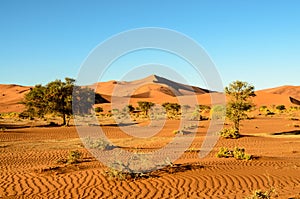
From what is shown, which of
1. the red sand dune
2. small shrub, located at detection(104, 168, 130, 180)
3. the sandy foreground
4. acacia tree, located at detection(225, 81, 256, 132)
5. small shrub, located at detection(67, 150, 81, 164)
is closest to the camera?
the sandy foreground

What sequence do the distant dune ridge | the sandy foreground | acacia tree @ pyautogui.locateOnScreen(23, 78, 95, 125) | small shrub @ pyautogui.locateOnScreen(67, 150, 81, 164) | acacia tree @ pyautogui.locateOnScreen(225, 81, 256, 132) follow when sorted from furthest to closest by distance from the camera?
the distant dune ridge
acacia tree @ pyautogui.locateOnScreen(23, 78, 95, 125)
acacia tree @ pyautogui.locateOnScreen(225, 81, 256, 132)
small shrub @ pyautogui.locateOnScreen(67, 150, 81, 164)
the sandy foreground

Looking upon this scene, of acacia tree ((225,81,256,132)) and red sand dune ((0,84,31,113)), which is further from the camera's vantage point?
red sand dune ((0,84,31,113))

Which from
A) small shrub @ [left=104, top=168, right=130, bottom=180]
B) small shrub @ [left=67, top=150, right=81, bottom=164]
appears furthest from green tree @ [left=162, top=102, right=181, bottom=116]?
small shrub @ [left=104, top=168, right=130, bottom=180]

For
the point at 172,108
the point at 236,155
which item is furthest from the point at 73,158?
the point at 172,108

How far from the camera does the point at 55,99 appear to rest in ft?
112

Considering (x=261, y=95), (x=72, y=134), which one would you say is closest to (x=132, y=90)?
(x=261, y=95)

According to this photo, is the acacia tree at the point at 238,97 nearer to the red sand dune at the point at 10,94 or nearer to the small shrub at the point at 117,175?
the small shrub at the point at 117,175

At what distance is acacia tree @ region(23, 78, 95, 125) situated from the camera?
112 feet

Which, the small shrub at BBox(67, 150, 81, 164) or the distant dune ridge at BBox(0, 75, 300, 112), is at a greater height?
the distant dune ridge at BBox(0, 75, 300, 112)

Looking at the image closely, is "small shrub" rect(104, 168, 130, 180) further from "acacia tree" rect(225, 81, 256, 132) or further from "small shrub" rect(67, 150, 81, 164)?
"acacia tree" rect(225, 81, 256, 132)

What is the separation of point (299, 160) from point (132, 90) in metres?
116

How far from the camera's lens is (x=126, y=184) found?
9.75 metres

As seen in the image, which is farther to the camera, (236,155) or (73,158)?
(236,155)

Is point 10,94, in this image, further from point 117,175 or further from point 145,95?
point 117,175
